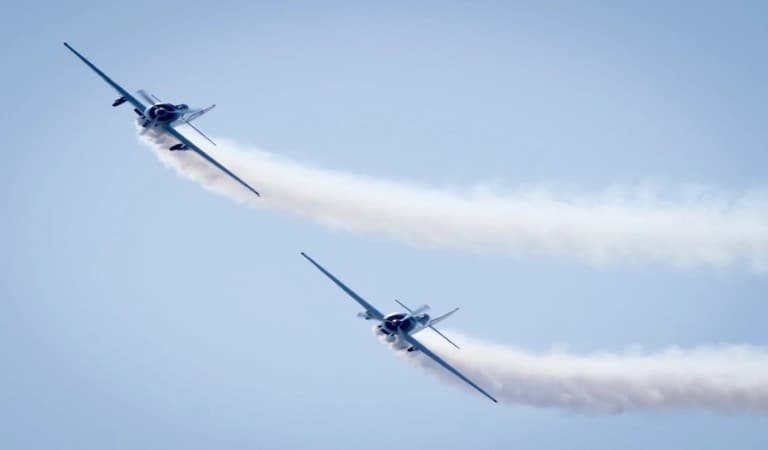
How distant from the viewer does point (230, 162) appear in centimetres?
12612

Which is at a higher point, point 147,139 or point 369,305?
point 147,139

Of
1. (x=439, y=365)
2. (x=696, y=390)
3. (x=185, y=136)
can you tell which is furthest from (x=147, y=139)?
(x=696, y=390)

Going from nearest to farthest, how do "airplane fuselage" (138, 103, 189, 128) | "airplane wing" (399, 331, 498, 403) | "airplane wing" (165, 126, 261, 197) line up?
"airplane wing" (165, 126, 261, 197) → "airplane fuselage" (138, 103, 189, 128) → "airplane wing" (399, 331, 498, 403)

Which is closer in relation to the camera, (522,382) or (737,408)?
(737,408)

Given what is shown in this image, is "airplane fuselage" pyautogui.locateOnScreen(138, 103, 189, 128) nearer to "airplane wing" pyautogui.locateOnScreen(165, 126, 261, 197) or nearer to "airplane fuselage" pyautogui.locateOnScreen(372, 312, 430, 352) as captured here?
"airplane wing" pyautogui.locateOnScreen(165, 126, 261, 197)

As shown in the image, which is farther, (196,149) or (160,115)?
(160,115)

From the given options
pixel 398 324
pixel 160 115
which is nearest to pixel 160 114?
pixel 160 115

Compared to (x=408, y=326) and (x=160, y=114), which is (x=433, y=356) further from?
(x=160, y=114)

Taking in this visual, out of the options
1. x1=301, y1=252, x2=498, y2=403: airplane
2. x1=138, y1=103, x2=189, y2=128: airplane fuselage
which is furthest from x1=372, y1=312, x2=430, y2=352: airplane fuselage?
x1=138, y1=103, x2=189, y2=128: airplane fuselage

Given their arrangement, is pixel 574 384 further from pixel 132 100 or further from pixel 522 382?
pixel 132 100

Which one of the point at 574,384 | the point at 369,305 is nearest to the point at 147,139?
the point at 369,305

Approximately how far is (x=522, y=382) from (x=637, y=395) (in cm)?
1027

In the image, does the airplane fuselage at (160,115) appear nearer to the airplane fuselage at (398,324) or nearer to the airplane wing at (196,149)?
the airplane wing at (196,149)

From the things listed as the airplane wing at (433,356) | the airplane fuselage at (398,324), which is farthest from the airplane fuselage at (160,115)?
the airplane wing at (433,356)
